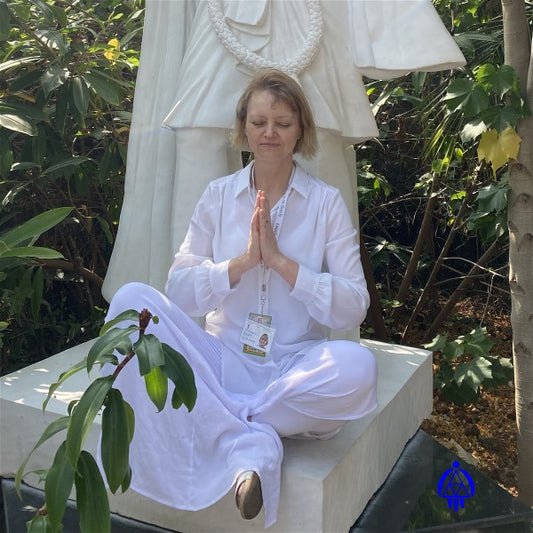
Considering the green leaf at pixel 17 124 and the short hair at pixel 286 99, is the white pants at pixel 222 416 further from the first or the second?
the green leaf at pixel 17 124

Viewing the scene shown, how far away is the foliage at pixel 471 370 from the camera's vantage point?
313 centimetres

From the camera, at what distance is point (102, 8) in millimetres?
4023

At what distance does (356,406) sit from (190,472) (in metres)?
0.44

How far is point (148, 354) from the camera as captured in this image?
4.08ft

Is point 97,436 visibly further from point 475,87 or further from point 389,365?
point 475,87

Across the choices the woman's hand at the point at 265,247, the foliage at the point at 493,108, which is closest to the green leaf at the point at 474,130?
the foliage at the point at 493,108

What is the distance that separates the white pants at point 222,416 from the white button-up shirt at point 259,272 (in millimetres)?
92

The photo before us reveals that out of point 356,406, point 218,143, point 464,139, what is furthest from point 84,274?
point 356,406

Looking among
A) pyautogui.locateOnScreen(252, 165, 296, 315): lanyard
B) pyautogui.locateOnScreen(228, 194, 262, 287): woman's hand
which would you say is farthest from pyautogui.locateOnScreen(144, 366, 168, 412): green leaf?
pyautogui.locateOnScreen(252, 165, 296, 315): lanyard

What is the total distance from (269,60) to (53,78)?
102 cm

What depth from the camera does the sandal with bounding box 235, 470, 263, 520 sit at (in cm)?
159
